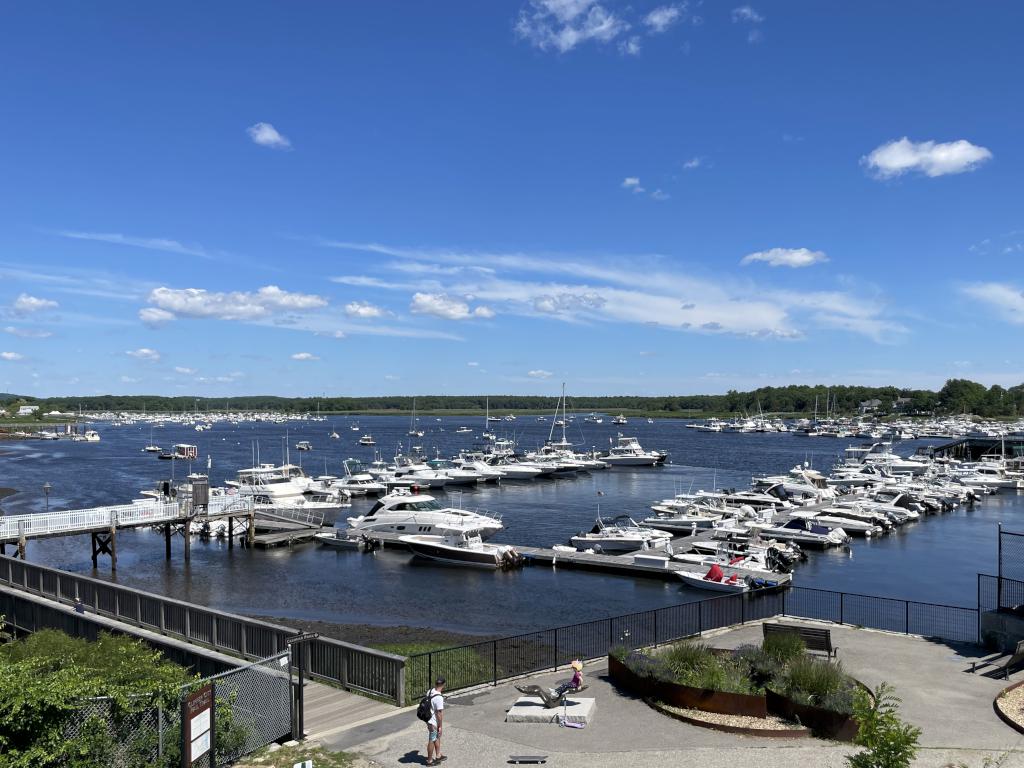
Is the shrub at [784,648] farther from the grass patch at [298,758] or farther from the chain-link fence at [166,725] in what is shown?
the chain-link fence at [166,725]

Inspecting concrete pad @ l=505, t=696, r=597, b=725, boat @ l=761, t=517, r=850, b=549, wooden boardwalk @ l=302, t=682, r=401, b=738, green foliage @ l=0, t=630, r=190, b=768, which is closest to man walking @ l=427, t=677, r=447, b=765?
concrete pad @ l=505, t=696, r=597, b=725

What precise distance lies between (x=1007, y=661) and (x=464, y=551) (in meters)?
31.3

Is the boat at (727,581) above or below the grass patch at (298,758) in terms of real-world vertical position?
below

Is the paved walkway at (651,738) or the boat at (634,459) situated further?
the boat at (634,459)

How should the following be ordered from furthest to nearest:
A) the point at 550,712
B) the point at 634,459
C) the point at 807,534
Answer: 1. the point at 634,459
2. the point at 807,534
3. the point at 550,712

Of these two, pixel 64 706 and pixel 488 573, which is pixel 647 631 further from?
pixel 64 706

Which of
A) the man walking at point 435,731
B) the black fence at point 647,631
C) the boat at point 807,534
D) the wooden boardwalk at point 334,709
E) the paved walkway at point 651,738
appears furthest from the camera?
the boat at point 807,534

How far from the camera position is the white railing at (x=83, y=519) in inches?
1609

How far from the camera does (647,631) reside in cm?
2883

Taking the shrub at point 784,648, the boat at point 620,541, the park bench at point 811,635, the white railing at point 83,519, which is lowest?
the boat at point 620,541

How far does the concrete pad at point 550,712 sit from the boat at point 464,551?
3000 cm

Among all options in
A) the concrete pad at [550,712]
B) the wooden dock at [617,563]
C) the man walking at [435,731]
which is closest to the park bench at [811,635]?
the concrete pad at [550,712]

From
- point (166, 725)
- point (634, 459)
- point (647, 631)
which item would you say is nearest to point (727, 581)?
point (647, 631)

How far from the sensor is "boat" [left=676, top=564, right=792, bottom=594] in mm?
39062
